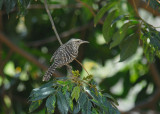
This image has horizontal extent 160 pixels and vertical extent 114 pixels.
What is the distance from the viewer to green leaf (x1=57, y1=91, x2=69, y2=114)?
314 centimetres

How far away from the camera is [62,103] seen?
3.20m

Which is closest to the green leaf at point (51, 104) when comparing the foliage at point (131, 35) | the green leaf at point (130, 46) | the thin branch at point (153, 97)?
the foliage at point (131, 35)

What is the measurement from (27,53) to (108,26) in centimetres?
287

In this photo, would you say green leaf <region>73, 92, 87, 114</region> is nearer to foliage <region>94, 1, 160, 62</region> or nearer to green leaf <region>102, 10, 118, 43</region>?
foliage <region>94, 1, 160, 62</region>

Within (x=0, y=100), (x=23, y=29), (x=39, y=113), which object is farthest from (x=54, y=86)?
(x=23, y=29)

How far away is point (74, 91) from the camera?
3.18m

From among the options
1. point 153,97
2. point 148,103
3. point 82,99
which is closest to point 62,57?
point 82,99

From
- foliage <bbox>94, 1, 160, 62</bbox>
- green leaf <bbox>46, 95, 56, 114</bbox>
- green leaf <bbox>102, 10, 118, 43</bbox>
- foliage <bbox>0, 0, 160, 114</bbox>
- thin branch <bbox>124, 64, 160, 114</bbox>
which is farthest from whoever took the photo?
thin branch <bbox>124, 64, 160, 114</bbox>

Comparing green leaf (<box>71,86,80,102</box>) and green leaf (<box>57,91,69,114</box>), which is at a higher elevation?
green leaf (<box>71,86,80,102</box>)

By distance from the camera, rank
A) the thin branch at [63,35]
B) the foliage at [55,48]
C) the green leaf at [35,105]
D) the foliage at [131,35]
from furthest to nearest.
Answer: the thin branch at [63,35] → the foliage at [55,48] → the foliage at [131,35] → the green leaf at [35,105]

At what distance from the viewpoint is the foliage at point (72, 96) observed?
10.4ft

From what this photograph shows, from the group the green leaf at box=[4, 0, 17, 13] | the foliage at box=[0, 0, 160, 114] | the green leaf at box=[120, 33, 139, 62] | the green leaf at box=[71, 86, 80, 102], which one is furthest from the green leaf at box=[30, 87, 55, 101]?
the foliage at box=[0, 0, 160, 114]

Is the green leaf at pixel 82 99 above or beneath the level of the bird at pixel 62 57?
above

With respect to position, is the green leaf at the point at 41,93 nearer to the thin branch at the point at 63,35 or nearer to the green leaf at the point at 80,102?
the green leaf at the point at 80,102
